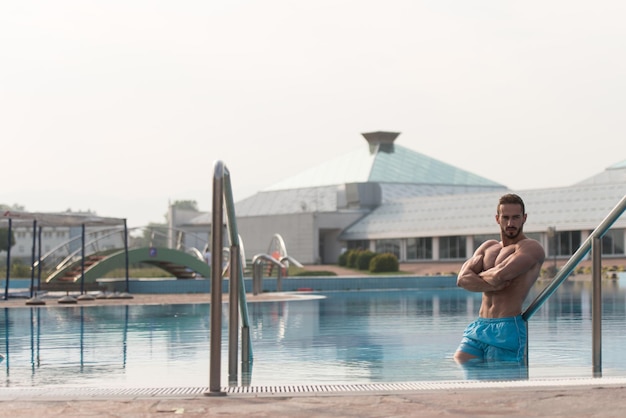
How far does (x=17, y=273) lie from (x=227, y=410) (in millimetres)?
42839

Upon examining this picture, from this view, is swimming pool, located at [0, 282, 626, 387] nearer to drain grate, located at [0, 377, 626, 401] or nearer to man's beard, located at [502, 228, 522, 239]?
man's beard, located at [502, 228, 522, 239]

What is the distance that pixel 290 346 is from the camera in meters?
12.3

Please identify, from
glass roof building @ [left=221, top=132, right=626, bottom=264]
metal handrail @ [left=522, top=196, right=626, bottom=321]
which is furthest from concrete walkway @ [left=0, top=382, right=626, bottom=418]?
glass roof building @ [left=221, top=132, right=626, bottom=264]

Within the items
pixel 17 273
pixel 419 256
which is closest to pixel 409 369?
pixel 17 273

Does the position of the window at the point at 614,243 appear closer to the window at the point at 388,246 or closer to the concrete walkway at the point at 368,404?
the window at the point at 388,246

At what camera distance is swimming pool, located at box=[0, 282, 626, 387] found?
29.5ft

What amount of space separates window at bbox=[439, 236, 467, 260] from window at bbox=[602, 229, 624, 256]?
9.06 metres

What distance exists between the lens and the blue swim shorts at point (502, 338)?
927 cm

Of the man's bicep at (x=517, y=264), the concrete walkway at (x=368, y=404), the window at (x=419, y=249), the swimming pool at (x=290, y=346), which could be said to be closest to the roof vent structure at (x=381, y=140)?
the window at (x=419, y=249)

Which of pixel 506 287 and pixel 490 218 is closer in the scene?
pixel 506 287

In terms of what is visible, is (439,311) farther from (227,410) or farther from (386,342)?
(227,410)

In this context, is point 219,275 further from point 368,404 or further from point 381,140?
point 381,140

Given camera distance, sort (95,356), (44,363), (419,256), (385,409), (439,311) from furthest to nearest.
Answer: (419,256)
(439,311)
(95,356)
(44,363)
(385,409)

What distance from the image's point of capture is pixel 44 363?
10.5 m
